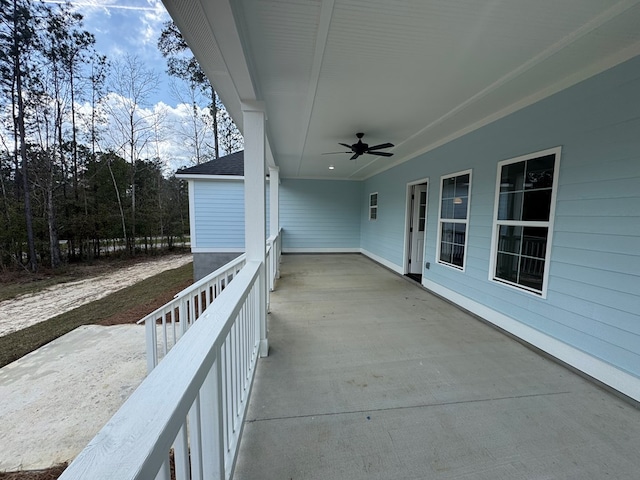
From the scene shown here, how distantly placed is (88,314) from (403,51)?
21.7 ft

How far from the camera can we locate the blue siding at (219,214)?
7.68 m

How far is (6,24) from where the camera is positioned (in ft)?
23.6

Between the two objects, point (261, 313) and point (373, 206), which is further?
point (373, 206)

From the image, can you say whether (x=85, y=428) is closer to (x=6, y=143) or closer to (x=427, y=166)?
(x=427, y=166)

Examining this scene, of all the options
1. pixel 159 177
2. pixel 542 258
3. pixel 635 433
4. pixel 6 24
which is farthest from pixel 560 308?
pixel 159 177

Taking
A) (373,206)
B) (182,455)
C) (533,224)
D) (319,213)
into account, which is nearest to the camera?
(182,455)

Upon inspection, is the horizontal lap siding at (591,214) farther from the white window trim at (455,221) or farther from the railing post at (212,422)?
the railing post at (212,422)

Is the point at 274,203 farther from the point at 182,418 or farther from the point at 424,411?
the point at 182,418

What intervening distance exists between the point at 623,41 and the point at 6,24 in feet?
41.3

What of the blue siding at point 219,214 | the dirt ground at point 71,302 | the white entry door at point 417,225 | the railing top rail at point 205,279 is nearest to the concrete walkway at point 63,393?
the dirt ground at point 71,302

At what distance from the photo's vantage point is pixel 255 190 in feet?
8.73

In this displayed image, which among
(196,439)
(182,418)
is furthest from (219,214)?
(182,418)

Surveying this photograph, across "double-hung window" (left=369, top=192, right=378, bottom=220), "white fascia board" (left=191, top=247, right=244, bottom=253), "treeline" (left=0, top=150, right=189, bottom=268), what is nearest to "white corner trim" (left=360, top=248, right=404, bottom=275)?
"double-hung window" (left=369, top=192, right=378, bottom=220)

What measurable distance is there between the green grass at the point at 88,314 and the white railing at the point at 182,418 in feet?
13.3
